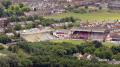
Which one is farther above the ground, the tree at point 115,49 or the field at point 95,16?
the tree at point 115,49

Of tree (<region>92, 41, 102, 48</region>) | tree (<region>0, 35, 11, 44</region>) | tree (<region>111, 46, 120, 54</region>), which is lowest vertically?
tree (<region>92, 41, 102, 48</region>)

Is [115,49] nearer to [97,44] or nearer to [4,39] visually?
[97,44]

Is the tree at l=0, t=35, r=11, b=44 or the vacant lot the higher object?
the tree at l=0, t=35, r=11, b=44

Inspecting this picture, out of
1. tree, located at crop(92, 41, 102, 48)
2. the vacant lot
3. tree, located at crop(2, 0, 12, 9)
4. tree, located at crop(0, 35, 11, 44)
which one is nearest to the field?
the vacant lot

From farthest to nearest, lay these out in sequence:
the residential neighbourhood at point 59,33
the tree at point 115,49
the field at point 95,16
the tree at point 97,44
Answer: the field at point 95,16, the tree at point 97,44, the tree at point 115,49, the residential neighbourhood at point 59,33

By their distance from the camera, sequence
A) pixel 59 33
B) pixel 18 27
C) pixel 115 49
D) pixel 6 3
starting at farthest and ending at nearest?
pixel 6 3 < pixel 18 27 < pixel 59 33 < pixel 115 49

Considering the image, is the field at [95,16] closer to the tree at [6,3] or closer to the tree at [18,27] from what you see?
the tree at [6,3]

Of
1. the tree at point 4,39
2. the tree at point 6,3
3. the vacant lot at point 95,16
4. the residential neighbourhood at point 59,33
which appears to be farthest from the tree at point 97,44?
the tree at point 6,3

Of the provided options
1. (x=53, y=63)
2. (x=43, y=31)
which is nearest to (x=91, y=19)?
(x=43, y=31)

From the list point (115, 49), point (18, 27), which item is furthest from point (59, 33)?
point (115, 49)

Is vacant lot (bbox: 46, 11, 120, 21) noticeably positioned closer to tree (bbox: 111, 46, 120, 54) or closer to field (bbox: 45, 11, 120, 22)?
field (bbox: 45, 11, 120, 22)

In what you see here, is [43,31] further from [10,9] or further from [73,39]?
[10,9]
